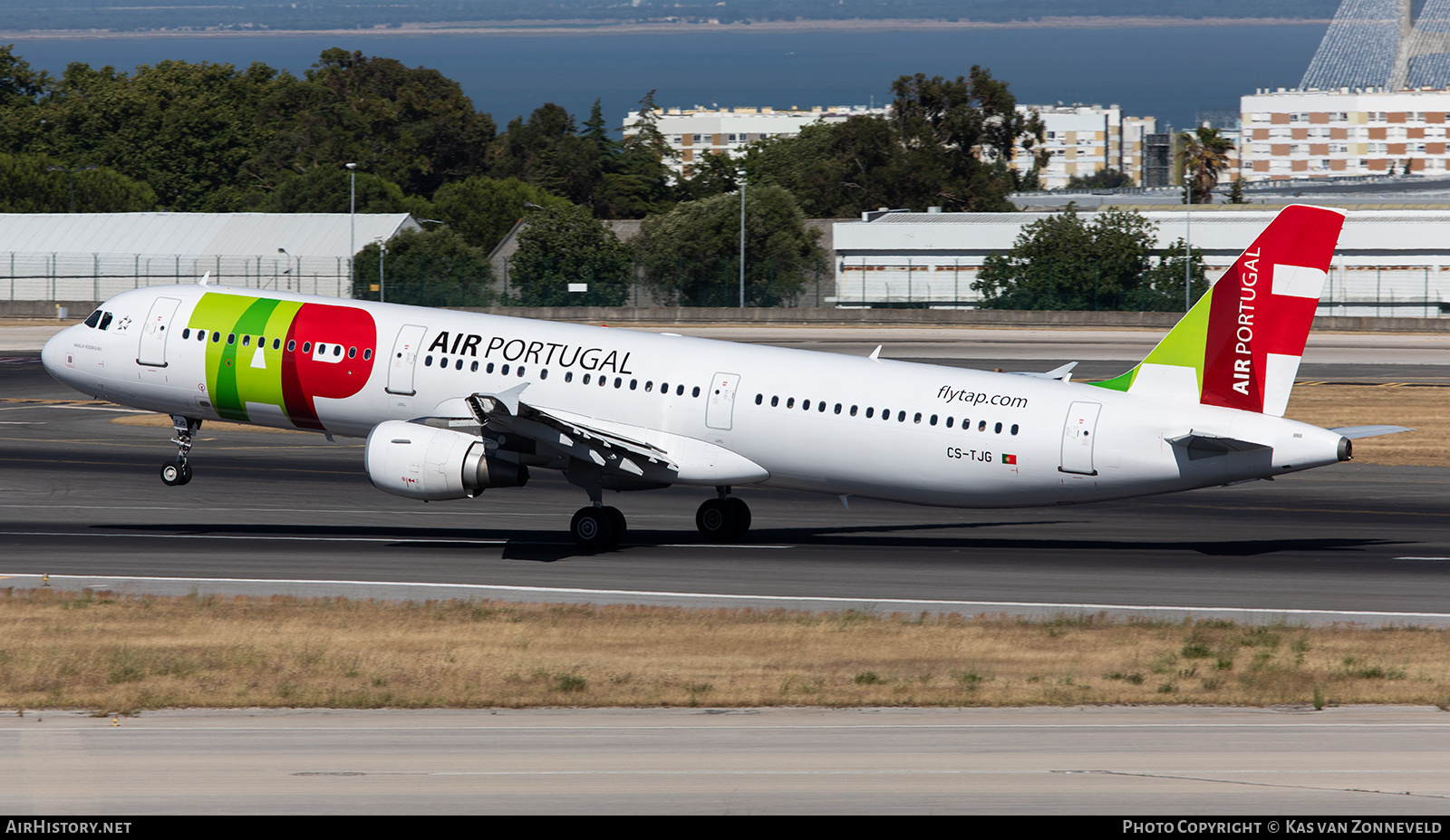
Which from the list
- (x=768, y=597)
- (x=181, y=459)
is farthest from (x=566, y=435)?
(x=181, y=459)

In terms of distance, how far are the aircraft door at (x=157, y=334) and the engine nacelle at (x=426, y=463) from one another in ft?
23.5

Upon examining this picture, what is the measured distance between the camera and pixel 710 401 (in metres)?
32.9

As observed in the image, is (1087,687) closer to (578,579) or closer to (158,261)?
(578,579)

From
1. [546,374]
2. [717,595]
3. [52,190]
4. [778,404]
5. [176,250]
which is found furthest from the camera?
[52,190]

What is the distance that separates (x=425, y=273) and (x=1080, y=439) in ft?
294

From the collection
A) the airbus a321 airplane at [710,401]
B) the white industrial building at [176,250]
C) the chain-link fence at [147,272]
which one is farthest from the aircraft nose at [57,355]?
the white industrial building at [176,250]

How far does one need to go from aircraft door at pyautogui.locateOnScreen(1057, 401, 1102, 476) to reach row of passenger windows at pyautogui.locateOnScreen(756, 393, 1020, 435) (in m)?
1.02

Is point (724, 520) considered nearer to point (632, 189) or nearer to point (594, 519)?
point (594, 519)

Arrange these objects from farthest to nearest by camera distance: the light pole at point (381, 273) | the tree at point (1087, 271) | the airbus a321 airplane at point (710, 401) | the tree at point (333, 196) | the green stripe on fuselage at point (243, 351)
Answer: the tree at point (333, 196)
the light pole at point (381, 273)
the tree at point (1087, 271)
the green stripe on fuselage at point (243, 351)
the airbus a321 airplane at point (710, 401)

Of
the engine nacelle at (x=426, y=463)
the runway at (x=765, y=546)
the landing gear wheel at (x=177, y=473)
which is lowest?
the runway at (x=765, y=546)

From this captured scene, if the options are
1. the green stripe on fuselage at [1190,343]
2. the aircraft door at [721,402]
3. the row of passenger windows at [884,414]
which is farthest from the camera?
the aircraft door at [721,402]

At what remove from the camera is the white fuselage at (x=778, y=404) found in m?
30.3

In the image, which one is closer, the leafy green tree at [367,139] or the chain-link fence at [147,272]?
the chain-link fence at [147,272]

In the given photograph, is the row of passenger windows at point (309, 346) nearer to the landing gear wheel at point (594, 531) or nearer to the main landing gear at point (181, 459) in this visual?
the main landing gear at point (181, 459)
